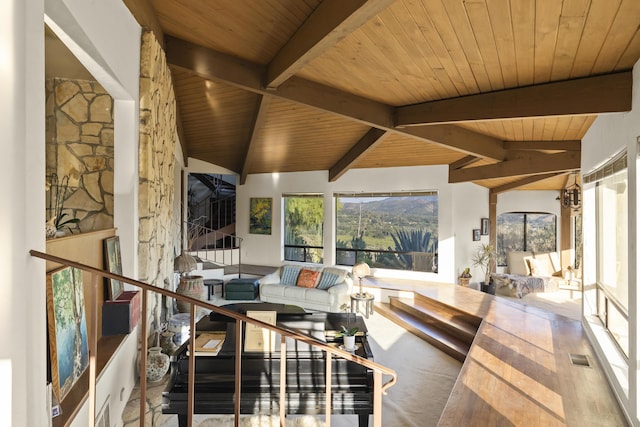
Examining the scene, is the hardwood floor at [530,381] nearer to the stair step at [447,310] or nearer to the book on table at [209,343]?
the stair step at [447,310]

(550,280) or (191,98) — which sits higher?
(191,98)

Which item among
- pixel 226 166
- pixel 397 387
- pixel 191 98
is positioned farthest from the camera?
pixel 226 166

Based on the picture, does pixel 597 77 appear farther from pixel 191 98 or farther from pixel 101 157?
pixel 191 98

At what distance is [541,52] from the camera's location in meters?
2.88

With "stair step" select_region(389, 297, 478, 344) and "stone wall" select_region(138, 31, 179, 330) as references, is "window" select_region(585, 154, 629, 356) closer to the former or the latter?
"stair step" select_region(389, 297, 478, 344)

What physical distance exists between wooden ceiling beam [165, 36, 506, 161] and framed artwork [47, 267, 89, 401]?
10.0 feet

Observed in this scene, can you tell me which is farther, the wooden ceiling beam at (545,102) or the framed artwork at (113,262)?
the wooden ceiling beam at (545,102)

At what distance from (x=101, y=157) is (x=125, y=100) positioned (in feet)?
1.71

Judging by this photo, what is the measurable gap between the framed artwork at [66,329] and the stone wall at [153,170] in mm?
1117

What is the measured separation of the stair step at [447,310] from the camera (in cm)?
590

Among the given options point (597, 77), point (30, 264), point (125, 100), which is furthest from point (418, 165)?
point (30, 264)

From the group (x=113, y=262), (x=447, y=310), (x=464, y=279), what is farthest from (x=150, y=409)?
(x=464, y=279)

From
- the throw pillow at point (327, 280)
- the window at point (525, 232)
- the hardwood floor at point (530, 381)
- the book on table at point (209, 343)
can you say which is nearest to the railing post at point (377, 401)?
the hardwood floor at point (530, 381)

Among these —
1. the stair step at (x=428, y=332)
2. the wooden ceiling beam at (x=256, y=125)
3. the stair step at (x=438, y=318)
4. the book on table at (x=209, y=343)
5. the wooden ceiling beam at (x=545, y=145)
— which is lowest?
the stair step at (x=428, y=332)
